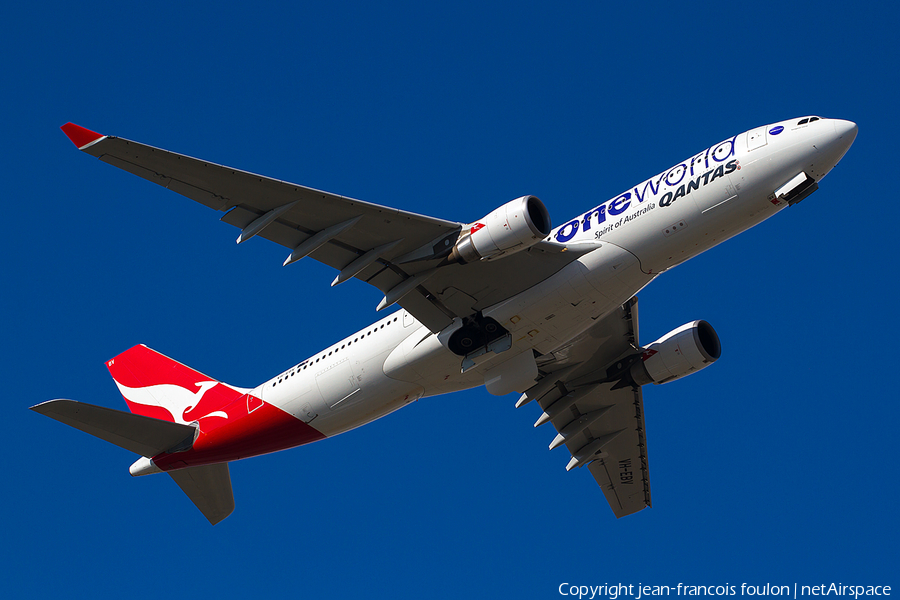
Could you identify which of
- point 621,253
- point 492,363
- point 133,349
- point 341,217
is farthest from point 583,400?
point 133,349

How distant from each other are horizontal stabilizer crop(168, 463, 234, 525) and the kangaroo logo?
2.12 m

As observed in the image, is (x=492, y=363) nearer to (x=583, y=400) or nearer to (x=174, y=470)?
(x=583, y=400)

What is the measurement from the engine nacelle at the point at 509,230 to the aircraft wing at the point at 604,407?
7.03 metres

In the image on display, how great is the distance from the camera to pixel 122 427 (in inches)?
1117

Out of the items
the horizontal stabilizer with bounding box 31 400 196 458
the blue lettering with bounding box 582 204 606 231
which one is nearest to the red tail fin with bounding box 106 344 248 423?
the horizontal stabilizer with bounding box 31 400 196 458

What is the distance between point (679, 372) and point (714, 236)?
7520 millimetres

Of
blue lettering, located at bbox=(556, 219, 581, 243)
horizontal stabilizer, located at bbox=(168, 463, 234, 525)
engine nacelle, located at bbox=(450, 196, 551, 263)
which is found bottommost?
horizontal stabilizer, located at bbox=(168, 463, 234, 525)

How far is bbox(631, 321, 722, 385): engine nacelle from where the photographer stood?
30.1 metres

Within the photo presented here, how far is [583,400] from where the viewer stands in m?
33.0

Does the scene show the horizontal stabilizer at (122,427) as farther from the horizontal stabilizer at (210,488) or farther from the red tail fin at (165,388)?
the horizontal stabilizer at (210,488)

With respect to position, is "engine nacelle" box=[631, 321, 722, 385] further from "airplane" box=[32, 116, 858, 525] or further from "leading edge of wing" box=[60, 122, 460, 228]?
"leading edge of wing" box=[60, 122, 460, 228]

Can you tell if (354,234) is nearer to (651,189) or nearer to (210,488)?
(651,189)

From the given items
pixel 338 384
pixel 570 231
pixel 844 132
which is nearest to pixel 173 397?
pixel 338 384

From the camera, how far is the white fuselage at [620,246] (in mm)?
23828
